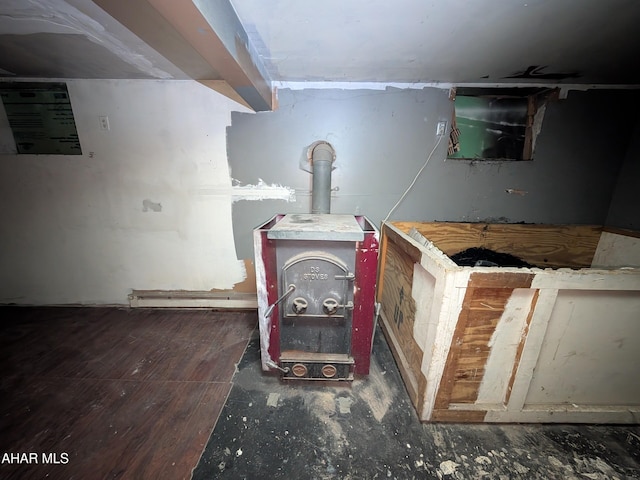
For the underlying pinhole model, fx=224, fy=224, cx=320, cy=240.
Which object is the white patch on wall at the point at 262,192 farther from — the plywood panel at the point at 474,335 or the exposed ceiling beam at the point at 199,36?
the plywood panel at the point at 474,335

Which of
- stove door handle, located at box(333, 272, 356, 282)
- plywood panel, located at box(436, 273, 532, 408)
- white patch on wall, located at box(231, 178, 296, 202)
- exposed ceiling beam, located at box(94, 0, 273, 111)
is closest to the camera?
exposed ceiling beam, located at box(94, 0, 273, 111)

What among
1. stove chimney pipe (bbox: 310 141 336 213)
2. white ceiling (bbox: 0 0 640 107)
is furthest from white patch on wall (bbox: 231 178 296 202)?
white ceiling (bbox: 0 0 640 107)

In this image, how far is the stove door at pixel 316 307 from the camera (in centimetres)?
121

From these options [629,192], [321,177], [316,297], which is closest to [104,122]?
[321,177]

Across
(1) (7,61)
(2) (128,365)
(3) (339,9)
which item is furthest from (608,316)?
(1) (7,61)

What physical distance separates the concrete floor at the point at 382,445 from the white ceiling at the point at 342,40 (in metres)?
1.75

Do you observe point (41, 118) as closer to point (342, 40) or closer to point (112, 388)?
point (112, 388)

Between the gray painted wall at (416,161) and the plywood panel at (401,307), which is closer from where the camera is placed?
the plywood panel at (401,307)

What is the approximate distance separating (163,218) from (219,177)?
0.67 metres

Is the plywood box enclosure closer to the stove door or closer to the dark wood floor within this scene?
the stove door

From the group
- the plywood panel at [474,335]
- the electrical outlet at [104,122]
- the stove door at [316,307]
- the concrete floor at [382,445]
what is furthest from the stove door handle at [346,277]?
the electrical outlet at [104,122]

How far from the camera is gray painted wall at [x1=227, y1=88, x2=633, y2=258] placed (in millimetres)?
1839

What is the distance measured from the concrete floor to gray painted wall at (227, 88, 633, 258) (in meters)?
1.35

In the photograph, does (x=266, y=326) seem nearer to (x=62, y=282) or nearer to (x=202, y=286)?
(x=202, y=286)
